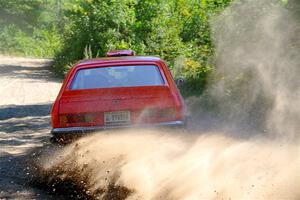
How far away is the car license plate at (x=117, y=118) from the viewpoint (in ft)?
26.0

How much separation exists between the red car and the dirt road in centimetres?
105

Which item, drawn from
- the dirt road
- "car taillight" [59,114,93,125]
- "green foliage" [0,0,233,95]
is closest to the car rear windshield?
"car taillight" [59,114,93,125]

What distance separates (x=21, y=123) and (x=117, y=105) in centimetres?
644

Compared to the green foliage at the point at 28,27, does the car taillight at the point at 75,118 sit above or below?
above

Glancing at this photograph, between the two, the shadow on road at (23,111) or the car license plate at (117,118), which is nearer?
the car license plate at (117,118)

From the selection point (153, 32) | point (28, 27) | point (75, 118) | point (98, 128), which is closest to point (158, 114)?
point (98, 128)

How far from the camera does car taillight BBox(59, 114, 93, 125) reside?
7961mm

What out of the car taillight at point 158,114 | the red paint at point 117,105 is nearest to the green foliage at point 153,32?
the red paint at point 117,105

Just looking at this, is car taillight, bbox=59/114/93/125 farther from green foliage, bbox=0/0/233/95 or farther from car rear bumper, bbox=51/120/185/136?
green foliage, bbox=0/0/233/95

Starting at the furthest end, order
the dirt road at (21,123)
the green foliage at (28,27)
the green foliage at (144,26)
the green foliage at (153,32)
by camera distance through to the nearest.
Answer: the green foliage at (28,27) < the green foliage at (144,26) < the green foliage at (153,32) < the dirt road at (21,123)

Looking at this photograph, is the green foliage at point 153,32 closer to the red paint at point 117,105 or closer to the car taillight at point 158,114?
the red paint at point 117,105

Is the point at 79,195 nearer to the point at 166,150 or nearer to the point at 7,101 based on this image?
the point at 166,150

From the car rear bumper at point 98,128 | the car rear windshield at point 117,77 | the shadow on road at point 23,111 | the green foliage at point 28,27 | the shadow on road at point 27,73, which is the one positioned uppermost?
the car rear windshield at point 117,77

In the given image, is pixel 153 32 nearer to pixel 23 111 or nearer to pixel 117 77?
pixel 23 111
